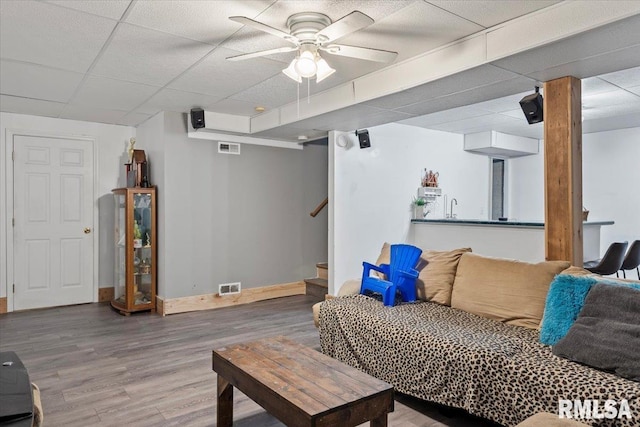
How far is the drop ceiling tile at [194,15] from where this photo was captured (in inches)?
95.4

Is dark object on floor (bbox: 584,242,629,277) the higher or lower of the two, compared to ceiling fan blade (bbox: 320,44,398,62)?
lower

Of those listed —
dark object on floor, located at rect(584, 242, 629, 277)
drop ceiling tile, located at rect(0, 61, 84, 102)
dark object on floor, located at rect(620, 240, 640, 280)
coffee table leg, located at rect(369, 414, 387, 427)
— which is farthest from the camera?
dark object on floor, located at rect(620, 240, 640, 280)

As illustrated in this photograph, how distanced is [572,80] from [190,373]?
353 cm

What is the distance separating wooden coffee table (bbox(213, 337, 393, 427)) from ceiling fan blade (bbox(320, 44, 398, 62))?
183cm

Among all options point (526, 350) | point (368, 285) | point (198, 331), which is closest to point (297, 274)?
point (198, 331)

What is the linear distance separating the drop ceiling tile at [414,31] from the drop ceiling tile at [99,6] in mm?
1381

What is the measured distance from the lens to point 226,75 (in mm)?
3680

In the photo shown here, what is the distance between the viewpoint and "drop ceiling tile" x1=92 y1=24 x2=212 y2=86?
9.48 ft

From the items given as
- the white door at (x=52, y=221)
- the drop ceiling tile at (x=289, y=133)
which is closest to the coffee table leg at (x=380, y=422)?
the drop ceiling tile at (x=289, y=133)

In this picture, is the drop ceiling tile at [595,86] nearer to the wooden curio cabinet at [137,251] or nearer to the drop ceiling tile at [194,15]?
the drop ceiling tile at [194,15]

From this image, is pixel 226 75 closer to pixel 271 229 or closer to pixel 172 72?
pixel 172 72

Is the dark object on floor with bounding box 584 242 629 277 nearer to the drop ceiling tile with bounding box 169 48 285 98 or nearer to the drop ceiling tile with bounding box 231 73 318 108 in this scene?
the drop ceiling tile with bounding box 231 73 318 108

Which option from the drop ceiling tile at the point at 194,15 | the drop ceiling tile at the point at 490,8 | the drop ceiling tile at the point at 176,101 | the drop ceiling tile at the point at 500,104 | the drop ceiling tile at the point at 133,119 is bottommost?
the drop ceiling tile at the point at 194,15

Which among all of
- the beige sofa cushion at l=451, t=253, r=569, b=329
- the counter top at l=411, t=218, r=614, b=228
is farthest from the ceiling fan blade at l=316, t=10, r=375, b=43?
the counter top at l=411, t=218, r=614, b=228
